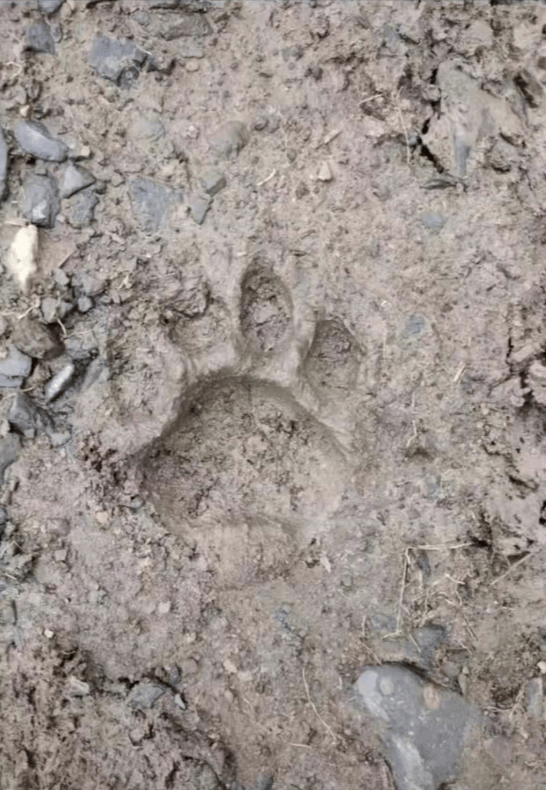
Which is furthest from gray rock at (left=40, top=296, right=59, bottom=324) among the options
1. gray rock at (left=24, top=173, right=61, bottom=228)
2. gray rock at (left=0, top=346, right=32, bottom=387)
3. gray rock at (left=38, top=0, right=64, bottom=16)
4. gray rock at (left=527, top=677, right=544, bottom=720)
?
gray rock at (left=527, top=677, right=544, bottom=720)

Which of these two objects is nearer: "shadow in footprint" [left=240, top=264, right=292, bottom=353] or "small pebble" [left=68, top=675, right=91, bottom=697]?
"small pebble" [left=68, top=675, right=91, bottom=697]

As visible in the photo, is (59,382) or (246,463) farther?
(246,463)

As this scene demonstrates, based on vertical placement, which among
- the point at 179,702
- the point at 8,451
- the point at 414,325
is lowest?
the point at 179,702

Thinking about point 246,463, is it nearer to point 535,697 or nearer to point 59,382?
point 59,382

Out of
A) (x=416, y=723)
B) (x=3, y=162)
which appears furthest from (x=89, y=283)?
(x=416, y=723)

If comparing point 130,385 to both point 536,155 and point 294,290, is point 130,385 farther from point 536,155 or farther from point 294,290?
point 536,155

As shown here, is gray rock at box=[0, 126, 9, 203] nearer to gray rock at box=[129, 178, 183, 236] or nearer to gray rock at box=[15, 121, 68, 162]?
gray rock at box=[15, 121, 68, 162]

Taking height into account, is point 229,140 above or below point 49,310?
above

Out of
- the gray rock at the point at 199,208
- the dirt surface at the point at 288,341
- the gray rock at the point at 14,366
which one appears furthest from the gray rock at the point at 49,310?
the gray rock at the point at 199,208
